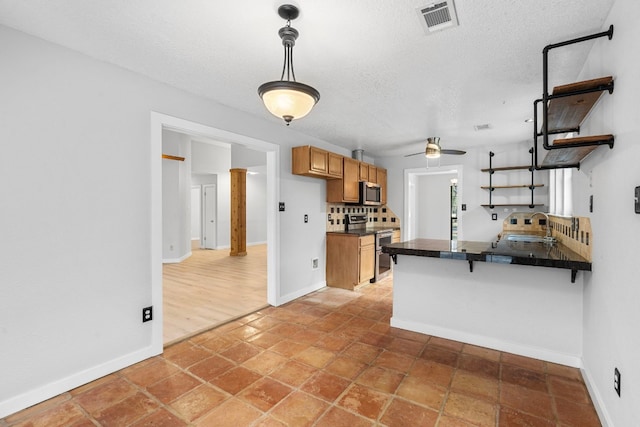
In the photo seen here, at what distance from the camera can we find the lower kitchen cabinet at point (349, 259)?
4.54 m

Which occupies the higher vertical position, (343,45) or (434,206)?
(343,45)

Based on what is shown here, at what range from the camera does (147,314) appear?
2.51 meters

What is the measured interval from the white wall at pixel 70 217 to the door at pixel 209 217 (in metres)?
6.84

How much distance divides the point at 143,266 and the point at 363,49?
2432 mm

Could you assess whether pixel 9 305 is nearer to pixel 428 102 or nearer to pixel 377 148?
pixel 428 102

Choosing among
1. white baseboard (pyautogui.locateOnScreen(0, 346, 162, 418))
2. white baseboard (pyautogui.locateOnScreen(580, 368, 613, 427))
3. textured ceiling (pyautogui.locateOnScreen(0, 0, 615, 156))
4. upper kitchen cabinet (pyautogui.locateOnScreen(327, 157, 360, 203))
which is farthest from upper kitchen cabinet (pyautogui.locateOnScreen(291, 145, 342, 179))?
white baseboard (pyautogui.locateOnScreen(580, 368, 613, 427))

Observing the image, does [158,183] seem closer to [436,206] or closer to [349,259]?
[349,259]

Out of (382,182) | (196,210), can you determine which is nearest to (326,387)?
(382,182)

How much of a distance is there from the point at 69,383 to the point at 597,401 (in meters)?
3.47

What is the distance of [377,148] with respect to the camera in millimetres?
5367

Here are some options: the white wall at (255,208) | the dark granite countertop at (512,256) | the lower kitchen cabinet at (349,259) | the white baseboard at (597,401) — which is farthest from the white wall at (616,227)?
the white wall at (255,208)

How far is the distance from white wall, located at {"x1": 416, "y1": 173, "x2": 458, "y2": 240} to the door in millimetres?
6046

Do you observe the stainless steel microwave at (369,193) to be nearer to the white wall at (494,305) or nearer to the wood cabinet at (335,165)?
the wood cabinet at (335,165)

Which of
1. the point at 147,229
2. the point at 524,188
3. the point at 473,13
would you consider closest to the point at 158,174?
the point at 147,229
